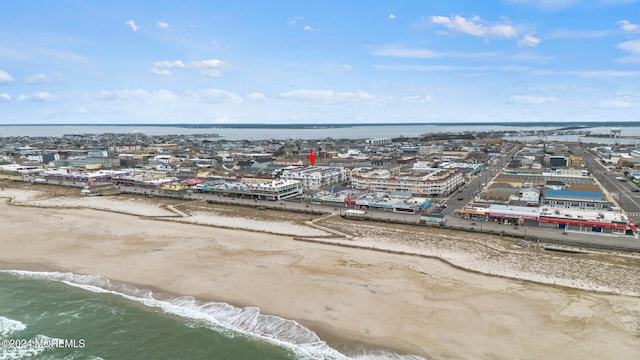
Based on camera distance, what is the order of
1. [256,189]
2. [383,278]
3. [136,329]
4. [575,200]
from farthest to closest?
1. [256,189]
2. [575,200]
3. [383,278]
4. [136,329]

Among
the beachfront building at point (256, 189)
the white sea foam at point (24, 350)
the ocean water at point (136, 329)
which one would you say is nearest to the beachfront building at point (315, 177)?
the beachfront building at point (256, 189)

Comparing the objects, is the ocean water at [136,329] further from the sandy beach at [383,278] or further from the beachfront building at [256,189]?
the beachfront building at [256,189]

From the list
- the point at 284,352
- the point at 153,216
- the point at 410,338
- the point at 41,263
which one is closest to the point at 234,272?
the point at 284,352

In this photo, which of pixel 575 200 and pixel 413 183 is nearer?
pixel 575 200

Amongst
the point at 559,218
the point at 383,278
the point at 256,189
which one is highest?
the point at 256,189

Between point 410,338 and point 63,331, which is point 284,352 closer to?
point 410,338

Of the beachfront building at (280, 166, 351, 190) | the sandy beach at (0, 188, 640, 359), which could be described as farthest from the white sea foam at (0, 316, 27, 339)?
the beachfront building at (280, 166, 351, 190)

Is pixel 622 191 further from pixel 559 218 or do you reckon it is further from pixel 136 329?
pixel 136 329

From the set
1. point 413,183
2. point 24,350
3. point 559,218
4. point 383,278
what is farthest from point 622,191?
point 24,350
